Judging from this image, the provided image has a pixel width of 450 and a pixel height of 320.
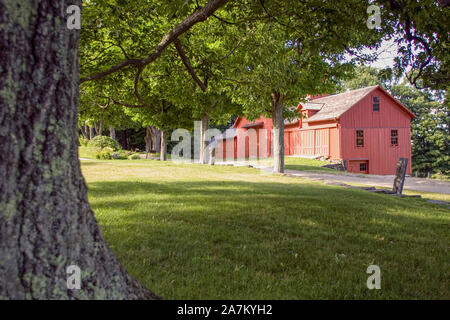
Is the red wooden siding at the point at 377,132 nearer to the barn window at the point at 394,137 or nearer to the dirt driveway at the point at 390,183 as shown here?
the barn window at the point at 394,137

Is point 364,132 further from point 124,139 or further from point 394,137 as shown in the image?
point 124,139

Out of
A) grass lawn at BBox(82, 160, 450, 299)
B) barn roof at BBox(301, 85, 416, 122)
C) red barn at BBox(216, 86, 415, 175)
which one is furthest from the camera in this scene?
barn roof at BBox(301, 85, 416, 122)

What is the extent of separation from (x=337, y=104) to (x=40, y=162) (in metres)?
33.8

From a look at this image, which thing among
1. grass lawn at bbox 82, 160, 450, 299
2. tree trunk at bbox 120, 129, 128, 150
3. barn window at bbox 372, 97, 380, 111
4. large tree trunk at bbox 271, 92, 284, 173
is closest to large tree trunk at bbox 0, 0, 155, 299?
grass lawn at bbox 82, 160, 450, 299

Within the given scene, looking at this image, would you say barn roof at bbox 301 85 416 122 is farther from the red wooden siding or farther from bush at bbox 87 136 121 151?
bush at bbox 87 136 121 151

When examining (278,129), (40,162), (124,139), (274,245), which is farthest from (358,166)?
(124,139)

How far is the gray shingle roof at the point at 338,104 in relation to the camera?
31.0 m

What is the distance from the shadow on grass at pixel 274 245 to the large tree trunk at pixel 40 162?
119cm

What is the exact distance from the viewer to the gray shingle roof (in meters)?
31.0

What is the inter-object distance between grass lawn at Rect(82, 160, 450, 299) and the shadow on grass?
0.01 m

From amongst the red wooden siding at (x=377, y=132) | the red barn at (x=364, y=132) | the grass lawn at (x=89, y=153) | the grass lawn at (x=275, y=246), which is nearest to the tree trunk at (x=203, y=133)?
the red barn at (x=364, y=132)

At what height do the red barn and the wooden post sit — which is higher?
the red barn
